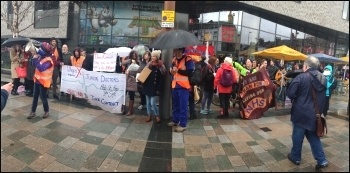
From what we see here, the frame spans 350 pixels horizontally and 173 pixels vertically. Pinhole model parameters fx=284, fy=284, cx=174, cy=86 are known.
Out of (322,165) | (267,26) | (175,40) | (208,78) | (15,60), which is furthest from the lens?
(267,26)

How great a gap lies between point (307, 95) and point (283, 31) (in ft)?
56.0

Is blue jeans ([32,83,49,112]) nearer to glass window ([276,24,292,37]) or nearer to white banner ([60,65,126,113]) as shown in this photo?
white banner ([60,65,126,113])

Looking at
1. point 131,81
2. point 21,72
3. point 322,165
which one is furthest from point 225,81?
point 21,72

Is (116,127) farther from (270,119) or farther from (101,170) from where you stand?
(270,119)

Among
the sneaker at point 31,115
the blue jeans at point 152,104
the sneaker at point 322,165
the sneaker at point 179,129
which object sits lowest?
the sneaker at point 322,165

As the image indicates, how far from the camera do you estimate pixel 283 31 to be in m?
19.9

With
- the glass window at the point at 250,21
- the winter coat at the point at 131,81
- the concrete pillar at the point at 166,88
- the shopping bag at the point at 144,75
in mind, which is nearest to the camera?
the shopping bag at the point at 144,75

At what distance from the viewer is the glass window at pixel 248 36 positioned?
696 inches

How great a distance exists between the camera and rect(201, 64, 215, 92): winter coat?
23.3 ft

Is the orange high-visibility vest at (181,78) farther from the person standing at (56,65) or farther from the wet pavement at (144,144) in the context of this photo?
the person standing at (56,65)

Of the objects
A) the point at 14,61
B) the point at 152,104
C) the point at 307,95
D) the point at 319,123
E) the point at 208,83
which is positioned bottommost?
the point at 152,104

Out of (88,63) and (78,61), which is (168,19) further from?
(78,61)

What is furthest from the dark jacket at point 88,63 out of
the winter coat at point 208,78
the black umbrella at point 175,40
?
the winter coat at point 208,78

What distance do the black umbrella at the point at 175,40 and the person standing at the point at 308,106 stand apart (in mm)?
2109
